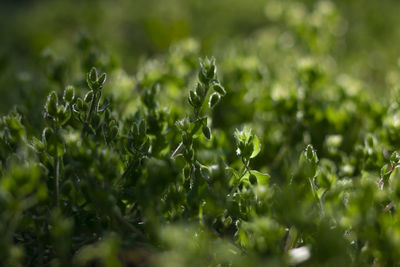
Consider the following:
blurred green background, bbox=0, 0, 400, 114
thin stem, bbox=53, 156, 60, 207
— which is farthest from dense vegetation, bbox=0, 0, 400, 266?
blurred green background, bbox=0, 0, 400, 114

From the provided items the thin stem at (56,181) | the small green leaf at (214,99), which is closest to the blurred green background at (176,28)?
the small green leaf at (214,99)

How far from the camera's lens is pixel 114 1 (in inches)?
172

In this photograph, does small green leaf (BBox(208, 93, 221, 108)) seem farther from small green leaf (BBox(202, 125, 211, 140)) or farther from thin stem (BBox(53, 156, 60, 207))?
thin stem (BBox(53, 156, 60, 207))

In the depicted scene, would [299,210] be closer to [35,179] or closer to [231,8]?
[35,179]

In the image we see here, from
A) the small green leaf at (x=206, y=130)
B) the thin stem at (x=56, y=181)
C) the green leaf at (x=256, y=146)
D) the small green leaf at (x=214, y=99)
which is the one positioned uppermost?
the small green leaf at (x=214, y=99)

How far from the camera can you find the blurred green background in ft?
9.33

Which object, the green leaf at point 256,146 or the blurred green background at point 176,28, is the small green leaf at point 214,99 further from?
the blurred green background at point 176,28

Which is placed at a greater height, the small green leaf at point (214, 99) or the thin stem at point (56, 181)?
the small green leaf at point (214, 99)

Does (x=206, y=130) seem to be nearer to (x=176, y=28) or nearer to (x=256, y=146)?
(x=256, y=146)

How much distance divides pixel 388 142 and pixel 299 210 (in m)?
0.63

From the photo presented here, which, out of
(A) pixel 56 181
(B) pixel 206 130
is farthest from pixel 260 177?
(A) pixel 56 181

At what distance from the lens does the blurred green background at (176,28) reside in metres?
2.84

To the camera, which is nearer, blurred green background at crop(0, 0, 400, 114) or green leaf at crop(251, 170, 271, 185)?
green leaf at crop(251, 170, 271, 185)

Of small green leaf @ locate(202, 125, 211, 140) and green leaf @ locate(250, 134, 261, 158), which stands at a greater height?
small green leaf @ locate(202, 125, 211, 140)
